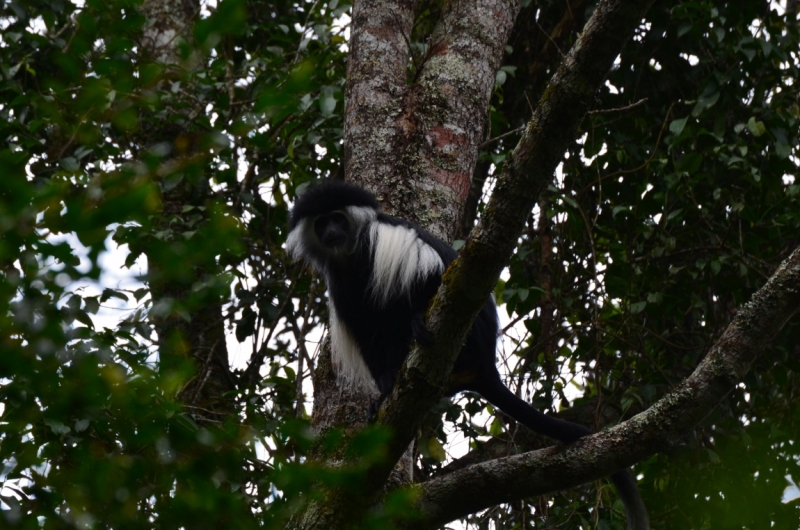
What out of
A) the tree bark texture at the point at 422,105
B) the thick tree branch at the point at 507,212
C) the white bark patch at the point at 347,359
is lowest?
the thick tree branch at the point at 507,212

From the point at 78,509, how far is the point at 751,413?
3.17 meters

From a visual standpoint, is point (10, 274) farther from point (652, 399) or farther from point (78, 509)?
point (652, 399)

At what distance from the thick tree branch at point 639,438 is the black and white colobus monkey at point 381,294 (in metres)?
0.34

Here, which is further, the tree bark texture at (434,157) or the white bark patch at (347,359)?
the white bark patch at (347,359)

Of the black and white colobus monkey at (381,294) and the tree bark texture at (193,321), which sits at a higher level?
the tree bark texture at (193,321)

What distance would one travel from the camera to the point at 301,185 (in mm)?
3369

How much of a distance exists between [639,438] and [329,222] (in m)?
1.42

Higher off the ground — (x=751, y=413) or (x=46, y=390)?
(x=751, y=413)

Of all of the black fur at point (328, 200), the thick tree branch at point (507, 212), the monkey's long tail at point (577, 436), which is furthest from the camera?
the black fur at point (328, 200)

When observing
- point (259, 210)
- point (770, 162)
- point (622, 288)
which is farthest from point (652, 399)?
point (259, 210)

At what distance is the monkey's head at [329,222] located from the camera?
270 cm

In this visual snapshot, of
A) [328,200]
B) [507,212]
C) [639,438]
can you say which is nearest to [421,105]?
[328,200]

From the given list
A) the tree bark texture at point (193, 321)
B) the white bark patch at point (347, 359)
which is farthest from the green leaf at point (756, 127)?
the tree bark texture at point (193, 321)

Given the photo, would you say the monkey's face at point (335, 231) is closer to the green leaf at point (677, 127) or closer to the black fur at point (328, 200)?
the black fur at point (328, 200)
